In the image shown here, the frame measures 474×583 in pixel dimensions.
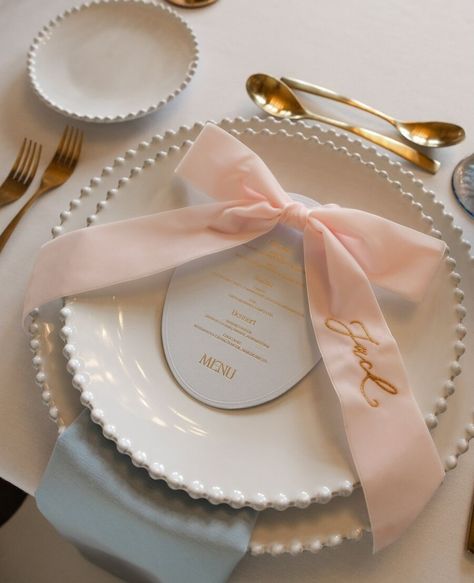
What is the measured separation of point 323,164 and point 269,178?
0.08m

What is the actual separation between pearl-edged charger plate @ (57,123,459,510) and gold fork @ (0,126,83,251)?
0.41 feet

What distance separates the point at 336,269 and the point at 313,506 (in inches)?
7.8

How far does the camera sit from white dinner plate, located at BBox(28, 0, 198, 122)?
25.3 inches

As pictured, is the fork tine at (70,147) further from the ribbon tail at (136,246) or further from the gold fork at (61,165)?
the ribbon tail at (136,246)

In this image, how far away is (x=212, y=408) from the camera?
0.44m

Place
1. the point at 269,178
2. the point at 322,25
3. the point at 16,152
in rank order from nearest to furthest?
the point at 269,178 < the point at 16,152 < the point at 322,25

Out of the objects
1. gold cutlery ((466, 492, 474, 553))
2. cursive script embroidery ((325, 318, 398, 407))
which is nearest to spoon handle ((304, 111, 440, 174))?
cursive script embroidery ((325, 318, 398, 407))

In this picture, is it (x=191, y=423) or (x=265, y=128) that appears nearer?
(x=191, y=423)

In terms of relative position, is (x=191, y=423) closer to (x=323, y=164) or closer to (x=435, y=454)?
(x=435, y=454)

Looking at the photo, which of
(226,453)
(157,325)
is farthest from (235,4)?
(226,453)

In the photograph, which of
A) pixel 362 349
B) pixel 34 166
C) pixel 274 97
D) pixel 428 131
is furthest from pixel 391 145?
pixel 34 166

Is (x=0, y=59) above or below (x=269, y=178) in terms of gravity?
below

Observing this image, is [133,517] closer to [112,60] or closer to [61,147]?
[61,147]

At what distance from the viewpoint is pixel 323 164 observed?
1.79ft
